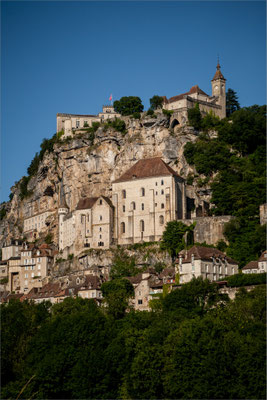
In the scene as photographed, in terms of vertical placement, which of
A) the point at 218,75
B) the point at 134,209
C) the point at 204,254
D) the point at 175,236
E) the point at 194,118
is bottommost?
the point at 204,254

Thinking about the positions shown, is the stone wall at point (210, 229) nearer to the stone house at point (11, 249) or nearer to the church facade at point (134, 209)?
the church facade at point (134, 209)

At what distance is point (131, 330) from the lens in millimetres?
61250

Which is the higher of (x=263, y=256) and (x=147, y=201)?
(x=147, y=201)

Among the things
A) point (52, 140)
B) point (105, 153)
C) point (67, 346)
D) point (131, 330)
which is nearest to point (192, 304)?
point (131, 330)

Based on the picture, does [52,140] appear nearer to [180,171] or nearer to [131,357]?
[180,171]

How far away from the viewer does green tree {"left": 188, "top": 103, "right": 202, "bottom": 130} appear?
100125 mm

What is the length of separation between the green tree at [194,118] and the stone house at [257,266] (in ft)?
96.8

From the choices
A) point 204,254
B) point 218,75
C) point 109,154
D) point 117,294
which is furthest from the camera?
point 218,75

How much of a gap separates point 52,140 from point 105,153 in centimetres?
1287

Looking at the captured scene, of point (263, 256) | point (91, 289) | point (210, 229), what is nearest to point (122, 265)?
point (91, 289)

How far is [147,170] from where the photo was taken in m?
91.9

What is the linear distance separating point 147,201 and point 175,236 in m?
7.09

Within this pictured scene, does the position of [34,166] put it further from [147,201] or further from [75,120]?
[147,201]

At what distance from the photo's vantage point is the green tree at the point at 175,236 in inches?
3332
